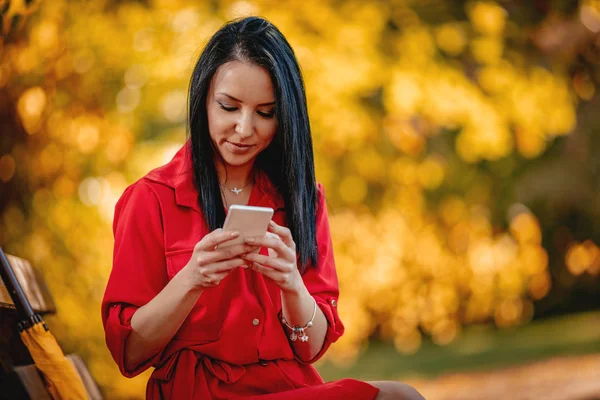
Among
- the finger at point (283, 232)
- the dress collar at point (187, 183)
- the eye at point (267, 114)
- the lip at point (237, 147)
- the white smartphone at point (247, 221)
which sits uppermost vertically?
the eye at point (267, 114)

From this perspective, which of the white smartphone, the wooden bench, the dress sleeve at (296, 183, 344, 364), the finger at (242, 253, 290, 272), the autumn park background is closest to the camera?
the wooden bench

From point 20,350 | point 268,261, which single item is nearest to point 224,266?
point 268,261

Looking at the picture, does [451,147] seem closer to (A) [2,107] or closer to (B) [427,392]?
(B) [427,392]

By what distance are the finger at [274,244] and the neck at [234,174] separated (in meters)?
0.38

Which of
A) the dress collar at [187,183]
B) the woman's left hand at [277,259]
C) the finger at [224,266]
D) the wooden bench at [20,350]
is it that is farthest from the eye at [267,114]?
the wooden bench at [20,350]

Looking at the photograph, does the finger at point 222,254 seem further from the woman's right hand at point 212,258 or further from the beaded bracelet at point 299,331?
the beaded bracelet at point 299,331

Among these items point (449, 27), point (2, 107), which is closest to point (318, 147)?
→ point (449, 27)

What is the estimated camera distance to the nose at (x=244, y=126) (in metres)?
2.10

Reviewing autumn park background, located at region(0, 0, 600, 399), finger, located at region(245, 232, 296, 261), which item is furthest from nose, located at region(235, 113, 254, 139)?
autumn park background, located at region(0, 0, 600, 399)

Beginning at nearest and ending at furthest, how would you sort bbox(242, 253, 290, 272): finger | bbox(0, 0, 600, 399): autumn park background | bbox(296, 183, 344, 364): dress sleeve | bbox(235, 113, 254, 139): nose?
bbox(242, 253, 290, 272): finger → bbox(235, 113, 254, 139): nose → bbox(296, 183, 344, 364): dress sleeve → bbox(0, 0, 600, 399): autumn park background

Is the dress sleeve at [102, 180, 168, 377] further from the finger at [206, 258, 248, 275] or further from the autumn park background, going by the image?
the autumn park background

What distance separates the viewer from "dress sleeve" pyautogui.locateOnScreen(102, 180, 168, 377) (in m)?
2.00

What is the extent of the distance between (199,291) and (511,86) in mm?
4687

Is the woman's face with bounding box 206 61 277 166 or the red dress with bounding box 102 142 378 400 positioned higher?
the woman's face with bounding box 206 61 277 166
